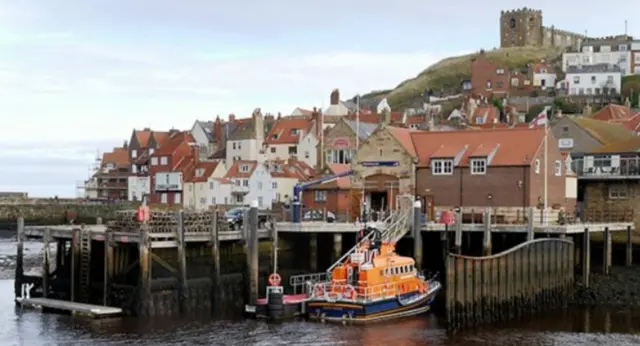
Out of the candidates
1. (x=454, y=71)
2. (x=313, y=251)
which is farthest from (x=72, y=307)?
(x=454, y=71)

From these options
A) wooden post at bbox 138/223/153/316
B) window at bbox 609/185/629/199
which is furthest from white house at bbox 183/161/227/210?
wooden post at bbox 138/223/153/316

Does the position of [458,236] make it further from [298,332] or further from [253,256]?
[298,332]

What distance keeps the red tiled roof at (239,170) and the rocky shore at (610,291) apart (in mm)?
44715

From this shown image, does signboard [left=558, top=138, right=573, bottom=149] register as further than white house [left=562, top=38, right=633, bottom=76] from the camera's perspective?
No

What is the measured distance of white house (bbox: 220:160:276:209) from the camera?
282ft

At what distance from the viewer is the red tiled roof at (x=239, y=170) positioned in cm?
8816

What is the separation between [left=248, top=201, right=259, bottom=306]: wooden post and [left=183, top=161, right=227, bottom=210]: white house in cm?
4604

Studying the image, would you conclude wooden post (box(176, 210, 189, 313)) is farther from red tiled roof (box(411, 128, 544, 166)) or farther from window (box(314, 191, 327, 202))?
window (box(314, 191, 327, 202))

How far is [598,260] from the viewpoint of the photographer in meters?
51.2

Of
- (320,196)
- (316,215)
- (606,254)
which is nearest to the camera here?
(606,254)

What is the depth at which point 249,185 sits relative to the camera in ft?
288

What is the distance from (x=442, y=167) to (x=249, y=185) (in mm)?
36452

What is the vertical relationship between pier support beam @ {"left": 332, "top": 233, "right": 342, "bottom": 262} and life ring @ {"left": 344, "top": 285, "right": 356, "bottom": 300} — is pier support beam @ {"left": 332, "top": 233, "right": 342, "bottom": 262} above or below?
above

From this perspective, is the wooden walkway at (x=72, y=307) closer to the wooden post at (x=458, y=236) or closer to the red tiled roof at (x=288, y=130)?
the wooden post at (x=458, y=236)
